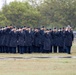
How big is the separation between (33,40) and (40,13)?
2606 cm

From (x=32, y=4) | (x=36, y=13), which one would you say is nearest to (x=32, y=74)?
(x=36, y=13)

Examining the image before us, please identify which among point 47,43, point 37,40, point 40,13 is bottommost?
point 47,43

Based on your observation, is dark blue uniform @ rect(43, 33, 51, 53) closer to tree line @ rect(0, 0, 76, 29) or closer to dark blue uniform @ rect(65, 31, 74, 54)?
dark blue uniform @ rect(65, 31, 74, 54)

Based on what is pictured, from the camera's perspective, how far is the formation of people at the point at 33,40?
30203 millimetres

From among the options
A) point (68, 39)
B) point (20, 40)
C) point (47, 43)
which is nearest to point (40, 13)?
point (47, 43)

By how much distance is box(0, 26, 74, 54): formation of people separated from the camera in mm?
30203

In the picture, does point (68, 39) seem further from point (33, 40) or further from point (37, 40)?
point (33, 40)

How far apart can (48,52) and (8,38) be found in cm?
281

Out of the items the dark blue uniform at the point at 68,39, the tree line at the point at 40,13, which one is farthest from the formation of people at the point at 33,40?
the tree line at the point at 40,13

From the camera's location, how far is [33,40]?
1218 inches

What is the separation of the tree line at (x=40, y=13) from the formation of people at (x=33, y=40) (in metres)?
20.8

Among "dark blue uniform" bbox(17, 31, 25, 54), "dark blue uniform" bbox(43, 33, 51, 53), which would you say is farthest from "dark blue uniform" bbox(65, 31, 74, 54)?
"dark blue uniform" bbox(17, 31, 25, 54)

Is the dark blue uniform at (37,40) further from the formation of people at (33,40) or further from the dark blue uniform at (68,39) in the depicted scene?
the dark blue uniform at (68,39)

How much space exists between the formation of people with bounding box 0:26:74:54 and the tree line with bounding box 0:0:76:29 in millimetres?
20758
